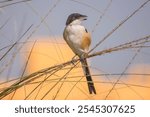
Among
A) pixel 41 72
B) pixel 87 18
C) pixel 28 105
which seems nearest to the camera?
pixel 41 72

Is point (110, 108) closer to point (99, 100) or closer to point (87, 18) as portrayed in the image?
point (99, 100)

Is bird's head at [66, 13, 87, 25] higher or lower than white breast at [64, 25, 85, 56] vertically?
higher

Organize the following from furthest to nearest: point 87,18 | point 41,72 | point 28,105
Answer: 1. point 87,18
2. point 28,105
3. point 41,72

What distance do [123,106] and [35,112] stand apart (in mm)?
339

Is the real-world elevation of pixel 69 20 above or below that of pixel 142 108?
above

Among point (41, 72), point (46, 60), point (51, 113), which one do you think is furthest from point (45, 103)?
point (41, 72)

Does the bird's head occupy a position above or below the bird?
above

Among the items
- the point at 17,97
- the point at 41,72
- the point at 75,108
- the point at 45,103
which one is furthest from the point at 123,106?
the point at 41,72

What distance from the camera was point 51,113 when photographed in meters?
1.20

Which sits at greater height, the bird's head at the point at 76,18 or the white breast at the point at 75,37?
the bird's head at the point at 76,18

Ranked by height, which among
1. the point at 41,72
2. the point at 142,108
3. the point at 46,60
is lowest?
the point at 41,72

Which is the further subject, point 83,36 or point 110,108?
point 83,36

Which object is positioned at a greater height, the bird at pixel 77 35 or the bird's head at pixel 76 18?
the bird's head at pixel 76 18

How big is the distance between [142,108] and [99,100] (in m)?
0.17
